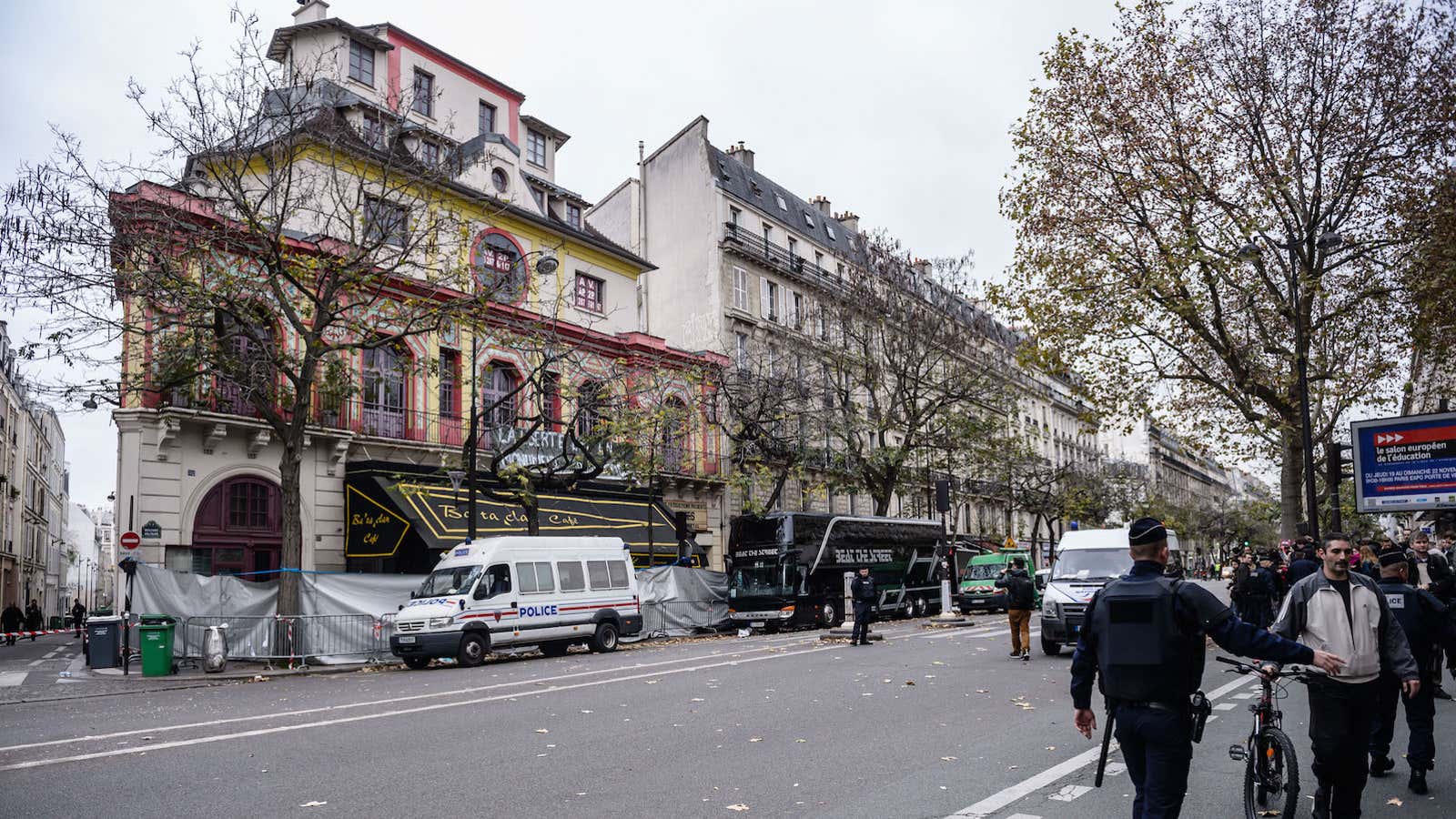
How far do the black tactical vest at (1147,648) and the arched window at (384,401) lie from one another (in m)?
23.4

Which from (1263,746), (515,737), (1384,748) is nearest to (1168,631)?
(1263,746)

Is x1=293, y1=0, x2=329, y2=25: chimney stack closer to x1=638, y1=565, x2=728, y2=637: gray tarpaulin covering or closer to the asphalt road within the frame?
x1=638, y1=565, x2=728, y2=637: gray tarpaulin covering

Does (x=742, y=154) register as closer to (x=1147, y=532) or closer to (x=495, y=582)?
(x=495, y=582)

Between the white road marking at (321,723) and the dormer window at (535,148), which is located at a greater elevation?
the dormer window at (535,148)

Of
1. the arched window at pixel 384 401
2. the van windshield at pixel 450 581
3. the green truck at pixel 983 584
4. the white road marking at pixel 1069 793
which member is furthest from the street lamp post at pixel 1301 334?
the arched window at pixel 384 401

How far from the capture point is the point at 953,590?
41.9m

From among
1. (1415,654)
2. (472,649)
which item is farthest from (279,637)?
(1415,654)

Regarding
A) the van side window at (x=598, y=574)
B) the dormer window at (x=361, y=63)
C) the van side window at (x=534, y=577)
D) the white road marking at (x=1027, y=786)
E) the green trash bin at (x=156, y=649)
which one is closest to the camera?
the white road marking at (x=1027, y=786)

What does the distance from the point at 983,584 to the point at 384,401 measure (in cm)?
2044

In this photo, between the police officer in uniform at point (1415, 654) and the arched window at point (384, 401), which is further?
the arched window at point (384, 401)

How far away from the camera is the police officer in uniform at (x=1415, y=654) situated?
7137mm

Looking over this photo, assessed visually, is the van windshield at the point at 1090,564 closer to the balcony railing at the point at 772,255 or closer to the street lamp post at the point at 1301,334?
the street lamp post at the point at 1301,334

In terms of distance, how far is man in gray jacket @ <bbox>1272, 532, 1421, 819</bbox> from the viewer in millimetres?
5828

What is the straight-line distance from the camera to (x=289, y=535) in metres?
19.0
